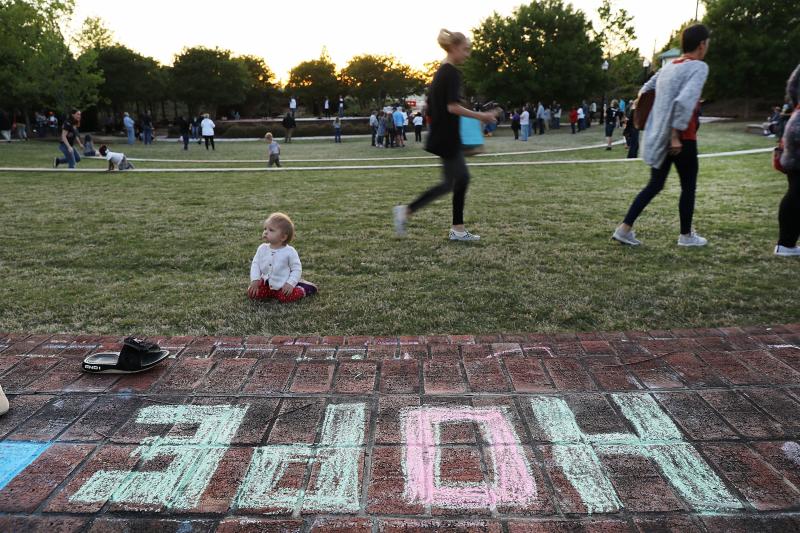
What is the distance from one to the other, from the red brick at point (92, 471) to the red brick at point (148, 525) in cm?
10

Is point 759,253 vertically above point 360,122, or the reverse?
point 360,122

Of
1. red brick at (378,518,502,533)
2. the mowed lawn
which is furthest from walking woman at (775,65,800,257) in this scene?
red brick at (378,518,502,533)

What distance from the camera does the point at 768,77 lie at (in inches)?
1652

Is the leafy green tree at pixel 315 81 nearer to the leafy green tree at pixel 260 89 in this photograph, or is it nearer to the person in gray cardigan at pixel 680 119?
the leafy green tree at pixel 260 89

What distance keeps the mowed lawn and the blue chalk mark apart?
4.62ft

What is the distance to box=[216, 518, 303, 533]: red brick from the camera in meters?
1.95

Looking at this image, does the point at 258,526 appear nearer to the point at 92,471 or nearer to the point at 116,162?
the point at 92,471

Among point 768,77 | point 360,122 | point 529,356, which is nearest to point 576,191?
point 529,356

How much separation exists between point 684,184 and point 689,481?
4.14 meters

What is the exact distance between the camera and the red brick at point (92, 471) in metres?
2.08

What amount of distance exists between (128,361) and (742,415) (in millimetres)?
3004

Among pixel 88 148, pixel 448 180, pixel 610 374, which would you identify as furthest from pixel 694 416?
pixel 88 148

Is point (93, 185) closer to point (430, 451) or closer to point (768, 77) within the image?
point (430, 451)

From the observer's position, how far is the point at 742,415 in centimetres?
263
